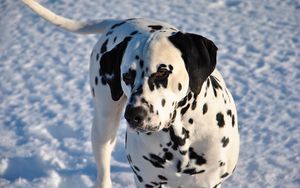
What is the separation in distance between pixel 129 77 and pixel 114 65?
0.80ft

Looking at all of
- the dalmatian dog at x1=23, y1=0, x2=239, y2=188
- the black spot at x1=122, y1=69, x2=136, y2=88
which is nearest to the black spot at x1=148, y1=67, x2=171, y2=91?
the dalmatian dog at x1=23, y1=0, x2=239, y2=188

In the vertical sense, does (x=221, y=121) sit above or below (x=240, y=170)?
above

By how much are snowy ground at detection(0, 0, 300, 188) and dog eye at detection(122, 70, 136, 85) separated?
1850 millimetres

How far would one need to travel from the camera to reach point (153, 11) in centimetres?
760

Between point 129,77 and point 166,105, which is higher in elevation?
point 129,77

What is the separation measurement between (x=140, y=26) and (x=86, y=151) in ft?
5.82

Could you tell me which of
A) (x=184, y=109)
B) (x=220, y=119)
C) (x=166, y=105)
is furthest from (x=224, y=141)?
(x=166, y=105)

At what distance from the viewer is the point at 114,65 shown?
115 inches

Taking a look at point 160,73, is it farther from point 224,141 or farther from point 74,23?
point 74,23

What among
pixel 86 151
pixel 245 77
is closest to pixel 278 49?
pixel 245 77

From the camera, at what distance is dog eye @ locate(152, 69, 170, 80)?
8.68 feet

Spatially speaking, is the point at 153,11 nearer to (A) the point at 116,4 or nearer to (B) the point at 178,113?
(A) the point at 116,4

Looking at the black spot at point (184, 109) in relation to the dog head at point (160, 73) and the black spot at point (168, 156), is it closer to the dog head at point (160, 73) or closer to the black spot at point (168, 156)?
the dog head at point (160, 73)

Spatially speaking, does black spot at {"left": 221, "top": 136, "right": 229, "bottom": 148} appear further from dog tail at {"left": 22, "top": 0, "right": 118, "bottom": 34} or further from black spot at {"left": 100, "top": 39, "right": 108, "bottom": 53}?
dog tail at {"left": 22, "top": 0, "right": 118, "bottom": 34}
